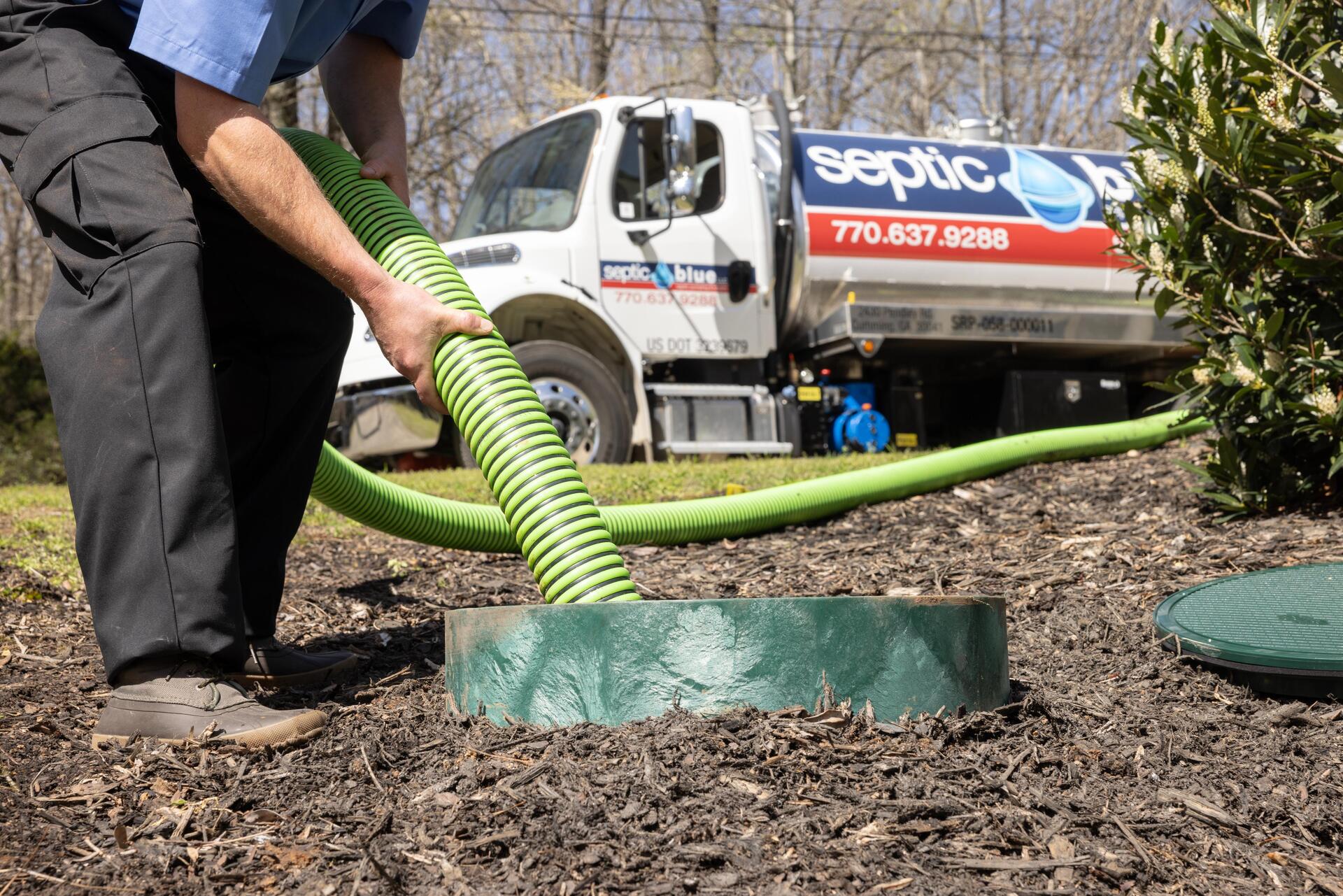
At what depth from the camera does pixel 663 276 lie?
8.74 m

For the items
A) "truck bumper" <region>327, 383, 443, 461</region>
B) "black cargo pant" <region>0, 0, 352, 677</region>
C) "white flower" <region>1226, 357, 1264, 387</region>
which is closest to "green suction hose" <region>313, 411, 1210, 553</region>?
"white flower" <region>1226, 357, 1264, 387</region>

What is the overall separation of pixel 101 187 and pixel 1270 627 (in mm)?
2653

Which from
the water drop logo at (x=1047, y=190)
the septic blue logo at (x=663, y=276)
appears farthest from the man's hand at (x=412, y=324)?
the water drop logo at (x=1047, y=190)

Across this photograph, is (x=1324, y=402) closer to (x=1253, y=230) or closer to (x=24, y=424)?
(x=1253, y=230)

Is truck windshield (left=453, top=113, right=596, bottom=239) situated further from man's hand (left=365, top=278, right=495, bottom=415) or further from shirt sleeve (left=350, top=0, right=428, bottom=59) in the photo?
man's hand (left=365, top=278, right=495, bottom=415)

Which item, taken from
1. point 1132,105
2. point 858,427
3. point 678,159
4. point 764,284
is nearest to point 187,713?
point 1132,105

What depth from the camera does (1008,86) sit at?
25.4 meters

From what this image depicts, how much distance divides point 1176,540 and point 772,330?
219 inches

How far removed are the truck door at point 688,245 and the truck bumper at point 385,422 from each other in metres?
1.64

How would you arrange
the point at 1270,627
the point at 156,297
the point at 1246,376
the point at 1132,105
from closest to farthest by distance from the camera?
the point at 156,297
the point at 1270,627
the point at 1246,376
the point at 1132,105

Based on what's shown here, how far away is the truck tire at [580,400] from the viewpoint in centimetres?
813

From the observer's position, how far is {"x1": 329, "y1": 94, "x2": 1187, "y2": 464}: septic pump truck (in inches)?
330

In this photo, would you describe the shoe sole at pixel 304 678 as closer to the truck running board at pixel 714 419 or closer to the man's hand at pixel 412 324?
the man's hand at pixel 412 324

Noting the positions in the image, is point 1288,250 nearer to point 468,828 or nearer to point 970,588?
point 970,588
